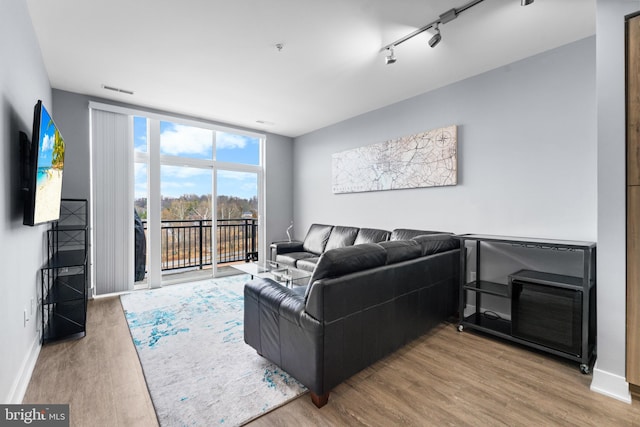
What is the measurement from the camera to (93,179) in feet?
12.0

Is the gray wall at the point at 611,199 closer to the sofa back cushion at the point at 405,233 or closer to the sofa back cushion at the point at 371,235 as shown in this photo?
the sofa back cushion at the point at 405,233

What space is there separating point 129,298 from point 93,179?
1.64 m

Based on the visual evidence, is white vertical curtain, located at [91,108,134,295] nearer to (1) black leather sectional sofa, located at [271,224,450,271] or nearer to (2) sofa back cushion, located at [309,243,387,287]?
(1) black leather sectional sofa, located at [271,224,450,271]

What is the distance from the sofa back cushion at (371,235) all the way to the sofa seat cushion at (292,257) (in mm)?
868

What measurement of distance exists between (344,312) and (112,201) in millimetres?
3716

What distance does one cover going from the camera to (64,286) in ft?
9.14

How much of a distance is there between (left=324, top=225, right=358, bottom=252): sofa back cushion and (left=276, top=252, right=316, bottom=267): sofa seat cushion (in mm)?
373

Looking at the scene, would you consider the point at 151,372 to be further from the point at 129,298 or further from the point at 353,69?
the point at 353,69

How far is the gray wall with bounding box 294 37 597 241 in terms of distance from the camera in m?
2.42

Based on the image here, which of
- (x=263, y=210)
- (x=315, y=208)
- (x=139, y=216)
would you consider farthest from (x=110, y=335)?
(x=315, y=208)

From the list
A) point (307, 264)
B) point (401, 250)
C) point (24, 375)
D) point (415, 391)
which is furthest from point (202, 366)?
point (307, 264)

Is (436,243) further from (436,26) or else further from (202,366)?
(202,366)

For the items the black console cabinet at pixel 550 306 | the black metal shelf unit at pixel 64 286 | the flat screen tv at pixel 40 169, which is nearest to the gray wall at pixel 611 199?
the black console cabinet at pixel 550 306

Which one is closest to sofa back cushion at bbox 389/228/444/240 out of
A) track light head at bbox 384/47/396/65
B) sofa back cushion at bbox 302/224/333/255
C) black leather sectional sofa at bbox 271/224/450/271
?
black leather sectional sofa at bbox 271/224/450/271
